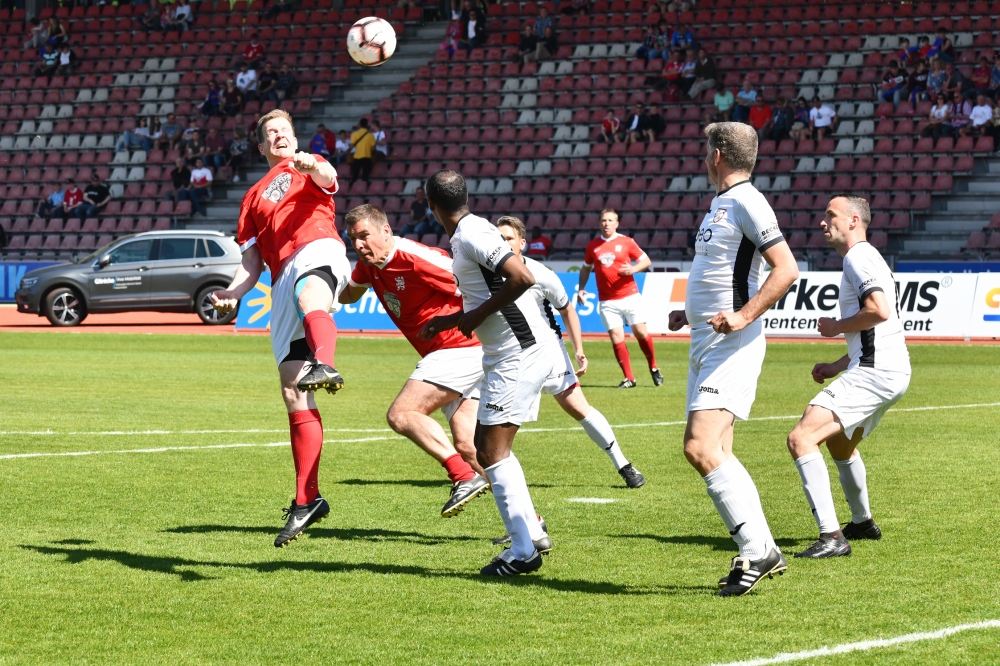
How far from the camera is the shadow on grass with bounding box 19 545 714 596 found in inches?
262

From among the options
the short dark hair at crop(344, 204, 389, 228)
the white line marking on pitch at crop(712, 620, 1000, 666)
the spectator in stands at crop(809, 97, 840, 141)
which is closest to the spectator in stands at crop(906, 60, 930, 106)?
the spectator in stands at crop(809, 97, 840, 141)

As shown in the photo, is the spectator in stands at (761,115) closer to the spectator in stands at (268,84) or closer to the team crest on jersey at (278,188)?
the spectator in stands at (268,84)

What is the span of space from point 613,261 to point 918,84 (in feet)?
54.7

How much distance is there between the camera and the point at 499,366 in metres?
6.98

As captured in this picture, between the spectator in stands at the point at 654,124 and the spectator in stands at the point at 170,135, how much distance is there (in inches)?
569

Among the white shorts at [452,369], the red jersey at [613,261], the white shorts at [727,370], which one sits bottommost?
the red jersey at [613,261]

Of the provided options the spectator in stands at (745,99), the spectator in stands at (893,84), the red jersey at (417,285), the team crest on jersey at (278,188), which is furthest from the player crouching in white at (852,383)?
the spectator in stands at (893,84)

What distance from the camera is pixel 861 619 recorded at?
5957mm

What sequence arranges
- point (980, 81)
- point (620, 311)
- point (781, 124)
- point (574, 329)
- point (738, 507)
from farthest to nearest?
point (781, 124) → point (980, 81) → point (620, 311) → point (574, 329) → point (738, 507)

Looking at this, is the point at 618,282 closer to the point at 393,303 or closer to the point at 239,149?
the point at 393,303

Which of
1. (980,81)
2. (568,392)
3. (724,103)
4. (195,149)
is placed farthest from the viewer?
(195,149)

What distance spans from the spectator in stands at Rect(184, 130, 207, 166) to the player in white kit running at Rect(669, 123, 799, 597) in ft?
117

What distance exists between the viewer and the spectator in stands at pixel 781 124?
33594 mm

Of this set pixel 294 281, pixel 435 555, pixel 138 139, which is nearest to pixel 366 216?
pixel 294 281
